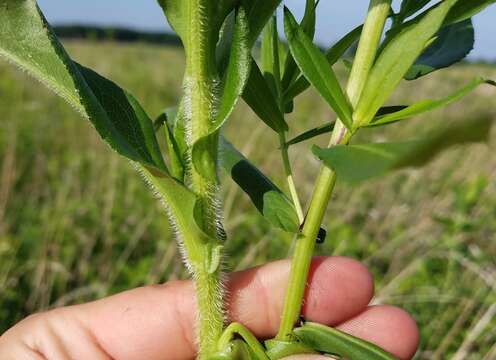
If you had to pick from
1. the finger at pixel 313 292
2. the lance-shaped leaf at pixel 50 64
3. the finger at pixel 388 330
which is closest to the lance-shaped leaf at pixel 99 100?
the lance-shaped leaf at pixel 50 64

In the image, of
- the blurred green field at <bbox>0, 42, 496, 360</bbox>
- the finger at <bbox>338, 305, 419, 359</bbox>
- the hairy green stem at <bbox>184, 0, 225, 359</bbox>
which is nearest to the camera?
the hairy green stem at <bbox>184, 0, 225, 359</bbox>

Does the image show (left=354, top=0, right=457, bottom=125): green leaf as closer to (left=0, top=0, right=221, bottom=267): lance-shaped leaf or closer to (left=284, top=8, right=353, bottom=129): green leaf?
(left=284, top=8, right=353, bottom=129): green leaf

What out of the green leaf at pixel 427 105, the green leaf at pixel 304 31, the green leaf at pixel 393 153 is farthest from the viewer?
the green leaf at pixel 304 31

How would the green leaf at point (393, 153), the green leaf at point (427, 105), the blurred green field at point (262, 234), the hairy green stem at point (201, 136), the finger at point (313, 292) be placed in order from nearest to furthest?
the green leaf at point (393, 153)
the green leaf at point (427, 105)
the hairy green stem at point (201, 136)
the finger at point (313, 292)
the blurred green field at point (262, 234)

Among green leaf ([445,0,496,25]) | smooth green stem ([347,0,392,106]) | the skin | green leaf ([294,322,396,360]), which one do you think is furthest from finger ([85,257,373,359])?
green leaf ([445,0,496,25])

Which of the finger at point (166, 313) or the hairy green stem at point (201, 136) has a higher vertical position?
the hairy green stem at point (201, 136)

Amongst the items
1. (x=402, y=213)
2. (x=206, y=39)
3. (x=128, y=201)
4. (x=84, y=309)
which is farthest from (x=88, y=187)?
(x=206, y=39)

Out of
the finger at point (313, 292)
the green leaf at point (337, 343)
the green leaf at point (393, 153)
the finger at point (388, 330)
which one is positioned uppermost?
the green leaf at point (393, 153)

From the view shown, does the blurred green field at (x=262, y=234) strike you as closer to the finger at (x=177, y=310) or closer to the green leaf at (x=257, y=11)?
the finger at (x=177, y=310)
